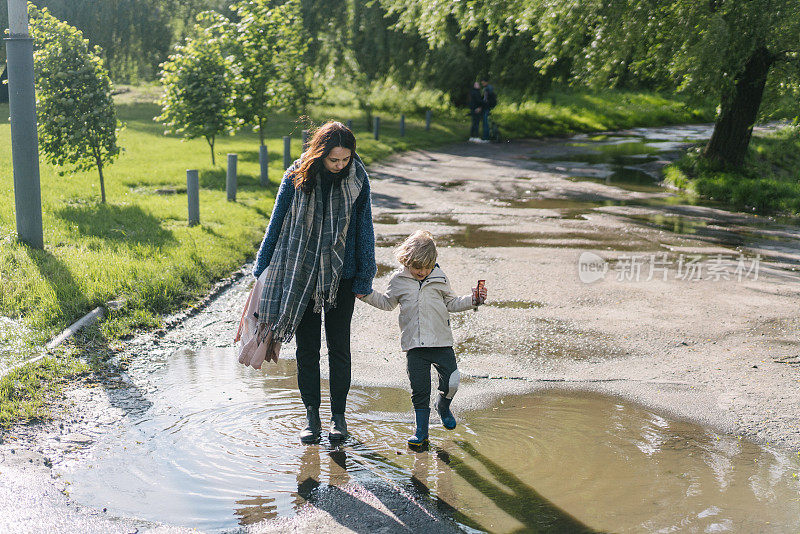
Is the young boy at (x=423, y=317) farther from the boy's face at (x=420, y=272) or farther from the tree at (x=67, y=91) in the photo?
the tree at (x=67, y=91)

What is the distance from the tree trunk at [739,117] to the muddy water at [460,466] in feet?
43.0

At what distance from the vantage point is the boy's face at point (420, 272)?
193 inches

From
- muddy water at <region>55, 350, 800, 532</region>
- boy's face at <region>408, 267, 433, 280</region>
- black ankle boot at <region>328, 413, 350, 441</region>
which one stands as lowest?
muddy water at <region>55, 350, 800, 532</region>

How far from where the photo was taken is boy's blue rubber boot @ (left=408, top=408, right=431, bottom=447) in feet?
15.8

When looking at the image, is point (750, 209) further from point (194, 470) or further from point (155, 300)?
point (194, 470)

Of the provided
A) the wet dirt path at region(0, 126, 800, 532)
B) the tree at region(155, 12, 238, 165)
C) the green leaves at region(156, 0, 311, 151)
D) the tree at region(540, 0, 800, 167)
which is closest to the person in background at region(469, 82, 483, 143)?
the green leaves at region(156, 0, 311, 151)

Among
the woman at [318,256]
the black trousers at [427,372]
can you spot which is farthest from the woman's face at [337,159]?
the black trousers at [427,372]

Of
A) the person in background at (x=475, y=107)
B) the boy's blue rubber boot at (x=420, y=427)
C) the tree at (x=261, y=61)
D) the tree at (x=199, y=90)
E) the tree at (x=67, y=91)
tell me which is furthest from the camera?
the person in background at (x=475, y=107)

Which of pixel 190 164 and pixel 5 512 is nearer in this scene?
pixel 5 512

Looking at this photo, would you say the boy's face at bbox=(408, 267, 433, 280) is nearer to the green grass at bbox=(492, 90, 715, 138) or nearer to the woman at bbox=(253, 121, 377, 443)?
the woman at bbox=(253, 121, 377, 443)

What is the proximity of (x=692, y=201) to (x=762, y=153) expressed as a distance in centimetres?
654

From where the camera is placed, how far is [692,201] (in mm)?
16109

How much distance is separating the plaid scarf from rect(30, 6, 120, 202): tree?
857cm

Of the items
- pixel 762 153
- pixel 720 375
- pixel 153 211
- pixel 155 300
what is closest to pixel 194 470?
pixel 155 300
